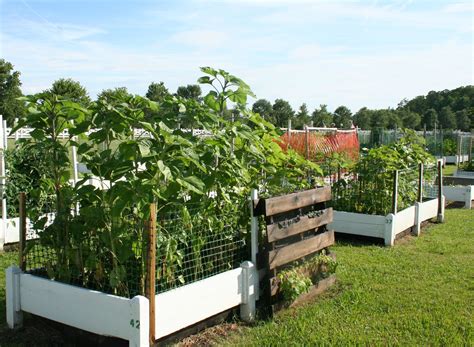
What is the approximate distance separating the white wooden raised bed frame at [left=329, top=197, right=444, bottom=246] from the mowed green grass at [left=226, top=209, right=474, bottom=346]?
40cm

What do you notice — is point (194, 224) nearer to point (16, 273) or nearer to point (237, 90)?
point (237, 90)

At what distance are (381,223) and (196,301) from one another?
4.54m

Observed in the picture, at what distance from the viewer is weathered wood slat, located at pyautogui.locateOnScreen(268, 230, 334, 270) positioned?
437 centimetres

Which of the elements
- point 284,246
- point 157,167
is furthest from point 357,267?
point 157,167

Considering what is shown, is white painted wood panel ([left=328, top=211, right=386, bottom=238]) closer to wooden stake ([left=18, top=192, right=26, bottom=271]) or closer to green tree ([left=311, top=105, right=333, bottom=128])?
wooden stake ([left=18, top=192, right=26, bottom=271])

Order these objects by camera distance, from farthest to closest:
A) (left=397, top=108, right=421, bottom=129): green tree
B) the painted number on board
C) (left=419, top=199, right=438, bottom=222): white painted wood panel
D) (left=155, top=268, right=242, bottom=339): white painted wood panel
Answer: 1. (left=397, top=108, right=421, bottom=129): green tree
2. (left=419, top=199, right=438, bottom=222): white painted wood panel
3. (left=155, top=268, right=242, bottom=339): white painted wood panel
4. the painted number on board

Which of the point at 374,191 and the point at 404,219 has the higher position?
the point at 374,191

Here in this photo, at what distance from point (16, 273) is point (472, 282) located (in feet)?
15.9

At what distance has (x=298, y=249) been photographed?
15.3 ft

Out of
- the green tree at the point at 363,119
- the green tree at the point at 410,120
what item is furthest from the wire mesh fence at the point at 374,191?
the green tree at the point at 410,120

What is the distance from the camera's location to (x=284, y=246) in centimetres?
454

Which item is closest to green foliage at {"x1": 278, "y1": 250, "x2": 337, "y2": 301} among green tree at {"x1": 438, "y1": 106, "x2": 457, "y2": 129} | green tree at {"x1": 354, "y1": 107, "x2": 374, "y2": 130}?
green tree at {"x1": 354, "y1": 107, "x2": 374, "y2": 130}

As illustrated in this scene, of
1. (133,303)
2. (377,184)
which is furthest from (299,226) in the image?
(377,184)

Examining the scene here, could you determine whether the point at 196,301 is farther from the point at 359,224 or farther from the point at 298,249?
the point at 359,224
